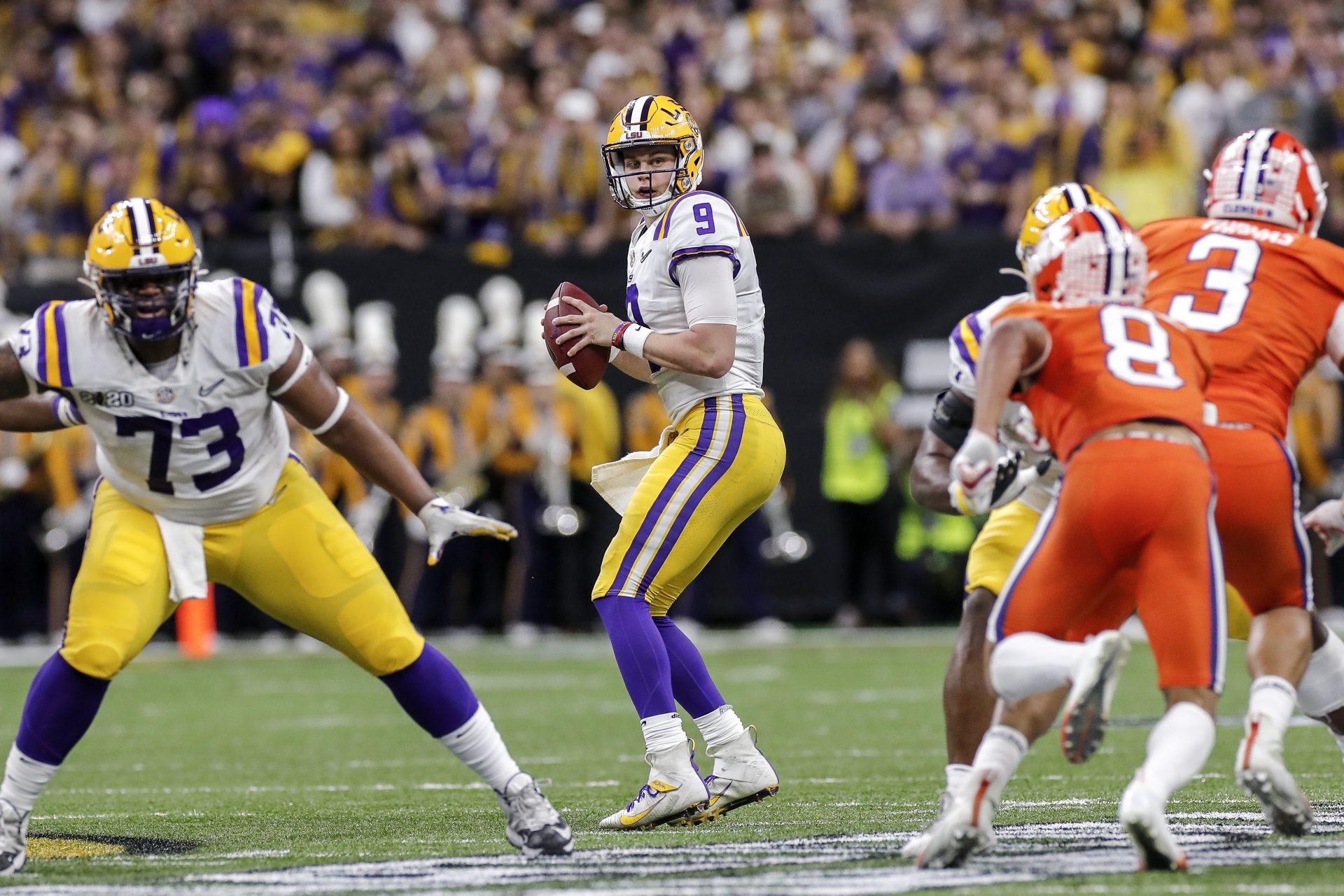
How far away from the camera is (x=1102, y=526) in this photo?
4035mm

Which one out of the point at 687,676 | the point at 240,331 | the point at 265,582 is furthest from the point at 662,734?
the point at 240,331

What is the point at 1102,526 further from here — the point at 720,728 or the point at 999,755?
the point at 720,728

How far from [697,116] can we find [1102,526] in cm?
1045

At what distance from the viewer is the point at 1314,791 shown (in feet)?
17.8

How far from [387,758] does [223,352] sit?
2885 millimetres

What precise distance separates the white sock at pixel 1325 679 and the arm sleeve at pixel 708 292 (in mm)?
1713

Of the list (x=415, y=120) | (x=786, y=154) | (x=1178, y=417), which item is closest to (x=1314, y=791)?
(x=1178, y=417)

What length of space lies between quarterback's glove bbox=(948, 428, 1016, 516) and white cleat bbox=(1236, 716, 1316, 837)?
0.83 metres

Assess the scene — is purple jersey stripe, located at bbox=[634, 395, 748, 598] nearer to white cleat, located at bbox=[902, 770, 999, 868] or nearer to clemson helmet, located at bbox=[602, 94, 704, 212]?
clemson helmet, located at bbox=[602, 94, 704, 212]

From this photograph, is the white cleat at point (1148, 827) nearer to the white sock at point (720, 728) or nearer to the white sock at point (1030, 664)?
the white sock at point (1030, 664)

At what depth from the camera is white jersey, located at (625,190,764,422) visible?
5.26 metres

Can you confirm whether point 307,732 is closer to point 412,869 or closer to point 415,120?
point 412,869

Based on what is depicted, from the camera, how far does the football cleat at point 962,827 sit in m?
4.05

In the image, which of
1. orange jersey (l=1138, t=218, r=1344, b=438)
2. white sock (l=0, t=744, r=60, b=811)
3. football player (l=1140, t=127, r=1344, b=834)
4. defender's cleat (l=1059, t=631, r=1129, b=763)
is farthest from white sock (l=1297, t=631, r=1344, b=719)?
white sock (l=0, t=744, r=60, b=811)
